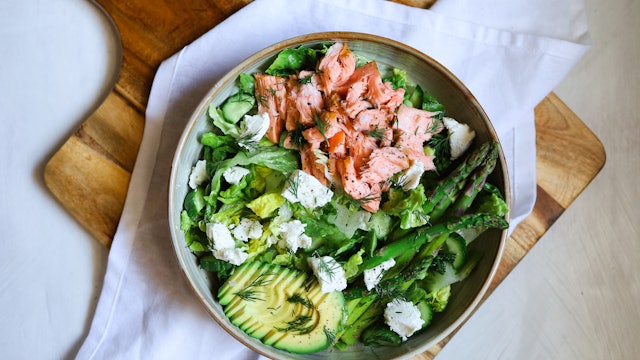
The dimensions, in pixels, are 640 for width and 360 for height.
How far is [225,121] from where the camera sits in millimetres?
2055

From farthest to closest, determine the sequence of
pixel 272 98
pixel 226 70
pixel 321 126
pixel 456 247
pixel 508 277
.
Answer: pixel 508 277 < pixel 226 70 < pixel 456 247 < pixel 272 98 < pixel 321 126

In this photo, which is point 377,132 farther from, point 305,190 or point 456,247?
point 456,247

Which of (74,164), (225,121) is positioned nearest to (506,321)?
(225,121)

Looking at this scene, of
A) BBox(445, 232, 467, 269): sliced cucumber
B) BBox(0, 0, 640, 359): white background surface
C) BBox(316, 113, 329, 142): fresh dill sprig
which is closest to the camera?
BBox(316, 113, 329, 142): fresh dill sprig

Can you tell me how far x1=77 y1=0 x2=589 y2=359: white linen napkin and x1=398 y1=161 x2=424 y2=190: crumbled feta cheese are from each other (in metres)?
0.58

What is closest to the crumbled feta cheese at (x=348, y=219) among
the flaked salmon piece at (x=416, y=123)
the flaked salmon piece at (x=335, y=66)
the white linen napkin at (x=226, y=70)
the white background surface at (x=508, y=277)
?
the flaked salmon piece at (x=416, y=123)

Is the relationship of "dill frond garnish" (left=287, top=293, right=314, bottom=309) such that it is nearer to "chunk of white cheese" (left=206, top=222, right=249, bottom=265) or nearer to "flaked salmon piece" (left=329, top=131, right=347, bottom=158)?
"chunk of white cheese" (left=206, top=222, right=249, bottom=265)

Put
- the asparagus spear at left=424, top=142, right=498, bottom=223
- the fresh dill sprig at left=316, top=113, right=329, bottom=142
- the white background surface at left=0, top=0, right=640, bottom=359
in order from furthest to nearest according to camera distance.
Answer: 1. the white background surface at left=0, top=0, right=640, bottom=359
2. the asparagus spear at left=424, top=142, right=498, bottom=223
3. the fresh dill sprig at left=316, top=113, right=329, bottom=142

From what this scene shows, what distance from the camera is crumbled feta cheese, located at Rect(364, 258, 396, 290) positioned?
2.08 m

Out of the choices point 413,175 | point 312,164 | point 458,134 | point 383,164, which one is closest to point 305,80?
point 312,164

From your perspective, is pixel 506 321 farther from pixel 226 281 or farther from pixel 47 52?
pixel 47 52

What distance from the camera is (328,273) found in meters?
2.01

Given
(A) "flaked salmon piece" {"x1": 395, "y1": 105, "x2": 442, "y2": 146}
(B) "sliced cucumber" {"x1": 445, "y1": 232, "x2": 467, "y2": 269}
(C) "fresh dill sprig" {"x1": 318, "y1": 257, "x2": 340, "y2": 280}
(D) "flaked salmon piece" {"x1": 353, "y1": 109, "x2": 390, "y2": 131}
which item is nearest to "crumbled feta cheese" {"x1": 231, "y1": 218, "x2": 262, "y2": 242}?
(C) "fresh dill sprig" {"x1": 318, "y1": 257, "x2": 340, "y2": 280}

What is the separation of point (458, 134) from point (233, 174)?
0.89 m
